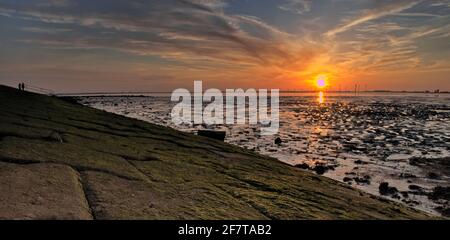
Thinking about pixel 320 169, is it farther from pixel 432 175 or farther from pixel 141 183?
pixel 141 183

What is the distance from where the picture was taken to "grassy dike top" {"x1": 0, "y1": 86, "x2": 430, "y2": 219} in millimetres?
3332

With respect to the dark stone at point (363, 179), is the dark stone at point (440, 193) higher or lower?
lower

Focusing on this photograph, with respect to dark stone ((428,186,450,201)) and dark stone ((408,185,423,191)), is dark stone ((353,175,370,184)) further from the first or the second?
dark stone ((428,186,450,201))

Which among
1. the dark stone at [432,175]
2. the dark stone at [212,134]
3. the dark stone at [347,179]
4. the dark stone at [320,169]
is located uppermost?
the dark stone at [212,134]

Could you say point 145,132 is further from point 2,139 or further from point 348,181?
point 348,181

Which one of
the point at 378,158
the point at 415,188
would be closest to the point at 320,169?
the point at 415,188

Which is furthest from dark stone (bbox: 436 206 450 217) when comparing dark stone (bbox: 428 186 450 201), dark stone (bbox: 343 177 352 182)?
dark stone (bbox: 343 177 352 182)

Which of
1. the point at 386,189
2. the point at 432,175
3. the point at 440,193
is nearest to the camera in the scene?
the point at 440,193

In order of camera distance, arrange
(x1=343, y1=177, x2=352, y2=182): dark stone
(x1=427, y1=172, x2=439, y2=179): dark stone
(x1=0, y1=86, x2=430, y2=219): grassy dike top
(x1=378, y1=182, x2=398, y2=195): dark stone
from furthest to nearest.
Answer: (x1=427, y1=172, x2=439, y2=179): dark stone
(x1=343, y1=177, x2=352, y2=182): dark stone
(x1=378, y1=182, x2=398, y2=195): dark stone
(x1=0, y1=86, x2=430, y2=219): grassy dike top

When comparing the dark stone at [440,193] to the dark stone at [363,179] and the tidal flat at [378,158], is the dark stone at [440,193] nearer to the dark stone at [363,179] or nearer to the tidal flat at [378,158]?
the tidal flat at [378,158]

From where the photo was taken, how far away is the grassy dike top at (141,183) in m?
3.33

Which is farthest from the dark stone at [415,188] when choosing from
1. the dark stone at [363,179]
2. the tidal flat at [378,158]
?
the dark stone at [363,179]

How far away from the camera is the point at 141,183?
4.33m
